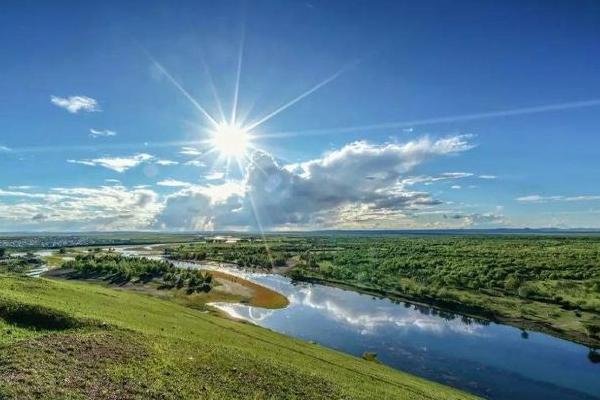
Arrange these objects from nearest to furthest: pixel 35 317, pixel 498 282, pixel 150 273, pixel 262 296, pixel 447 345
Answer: pixel 35 317, pixel 447 345, pixel 262 296, pixel 498 282, pixel 150 273

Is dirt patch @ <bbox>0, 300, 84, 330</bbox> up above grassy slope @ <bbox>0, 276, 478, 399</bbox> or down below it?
above

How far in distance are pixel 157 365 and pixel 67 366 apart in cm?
506

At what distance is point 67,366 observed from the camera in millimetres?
24969

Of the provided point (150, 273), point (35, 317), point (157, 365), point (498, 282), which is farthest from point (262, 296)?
point (157, 365)

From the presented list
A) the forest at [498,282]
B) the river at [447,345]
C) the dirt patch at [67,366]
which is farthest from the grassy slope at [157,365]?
the forest at [498,282]

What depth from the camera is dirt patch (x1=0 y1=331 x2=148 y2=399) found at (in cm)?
2200

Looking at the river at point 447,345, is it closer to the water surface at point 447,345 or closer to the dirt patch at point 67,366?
the water surface at point 447,345

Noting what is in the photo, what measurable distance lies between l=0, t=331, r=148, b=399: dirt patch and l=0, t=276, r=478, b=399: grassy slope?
47mm

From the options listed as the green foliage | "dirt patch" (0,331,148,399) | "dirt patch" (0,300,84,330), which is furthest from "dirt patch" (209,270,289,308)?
"dirt patch" (0,331,148,399)

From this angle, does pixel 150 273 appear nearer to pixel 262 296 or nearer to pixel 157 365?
pixel 262 296

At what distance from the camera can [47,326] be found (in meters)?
31.6

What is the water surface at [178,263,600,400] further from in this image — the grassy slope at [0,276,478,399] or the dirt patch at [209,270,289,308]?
the grassy slope at [0,276,478,399]

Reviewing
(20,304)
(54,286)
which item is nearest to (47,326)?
(20,304)

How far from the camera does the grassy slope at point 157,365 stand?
23.7m
